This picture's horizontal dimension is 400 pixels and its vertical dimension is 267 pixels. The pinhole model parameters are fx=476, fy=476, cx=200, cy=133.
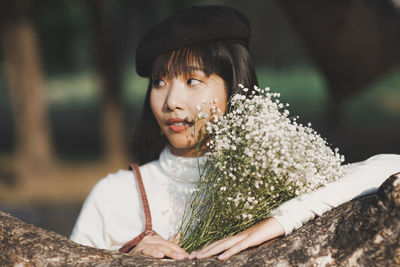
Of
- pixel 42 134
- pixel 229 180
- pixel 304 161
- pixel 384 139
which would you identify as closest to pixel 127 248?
pixel 229 180

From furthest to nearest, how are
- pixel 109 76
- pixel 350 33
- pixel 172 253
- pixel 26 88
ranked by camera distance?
pixel 109 76
pixel 26 88
pixel 350 33
pixel 172 253

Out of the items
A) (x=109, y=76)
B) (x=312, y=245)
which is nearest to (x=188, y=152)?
(x=312, y=245)

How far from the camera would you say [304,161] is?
6.45 ft

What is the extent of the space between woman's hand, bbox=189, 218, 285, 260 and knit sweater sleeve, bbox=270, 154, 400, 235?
0.04m

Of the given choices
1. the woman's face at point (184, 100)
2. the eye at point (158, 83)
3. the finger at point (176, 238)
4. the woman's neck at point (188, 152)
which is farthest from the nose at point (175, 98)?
the finger at point (176, 238)

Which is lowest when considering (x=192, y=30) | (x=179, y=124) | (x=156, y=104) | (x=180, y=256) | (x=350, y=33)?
(x=180, y=256)

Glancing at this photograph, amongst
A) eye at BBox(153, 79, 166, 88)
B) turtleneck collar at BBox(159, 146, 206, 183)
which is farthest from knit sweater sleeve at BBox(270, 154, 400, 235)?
eye at BBox(153, 79, 166, 88)

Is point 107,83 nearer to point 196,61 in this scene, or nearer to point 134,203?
point 134,203

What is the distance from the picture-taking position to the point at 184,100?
2346 millimetres

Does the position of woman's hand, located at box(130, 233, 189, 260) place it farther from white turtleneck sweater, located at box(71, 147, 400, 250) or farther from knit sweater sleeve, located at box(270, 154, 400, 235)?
knit sweater sleeve, located at box(270, 154, 400, 235)

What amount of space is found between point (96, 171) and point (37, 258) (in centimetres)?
919

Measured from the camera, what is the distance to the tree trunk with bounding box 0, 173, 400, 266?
1648mm

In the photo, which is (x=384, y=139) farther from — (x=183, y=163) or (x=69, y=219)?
(x=183, y=163)

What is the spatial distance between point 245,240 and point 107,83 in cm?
832
